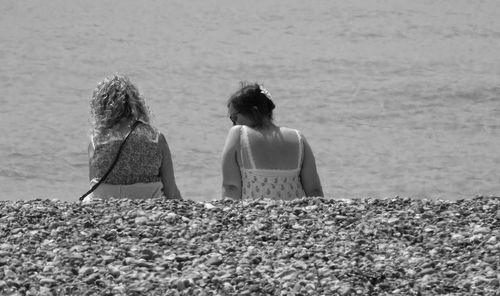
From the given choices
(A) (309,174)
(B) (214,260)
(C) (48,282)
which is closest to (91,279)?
(C) (48,282)

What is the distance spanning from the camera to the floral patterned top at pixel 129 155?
7.32 metres

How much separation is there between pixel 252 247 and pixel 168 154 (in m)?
1.52

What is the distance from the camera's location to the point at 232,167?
7.35 m

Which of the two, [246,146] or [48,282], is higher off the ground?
[246,146]

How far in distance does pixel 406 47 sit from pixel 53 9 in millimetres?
7505

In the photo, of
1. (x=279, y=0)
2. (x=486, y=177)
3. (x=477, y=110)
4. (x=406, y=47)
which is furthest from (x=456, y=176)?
(x=279, y=0)

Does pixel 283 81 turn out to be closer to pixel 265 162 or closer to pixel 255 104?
pixel 255 104

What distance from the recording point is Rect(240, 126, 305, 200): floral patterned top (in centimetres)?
733

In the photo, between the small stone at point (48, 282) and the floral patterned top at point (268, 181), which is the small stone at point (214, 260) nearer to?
the small stone at point (48, 282)

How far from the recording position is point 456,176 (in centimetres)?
1356

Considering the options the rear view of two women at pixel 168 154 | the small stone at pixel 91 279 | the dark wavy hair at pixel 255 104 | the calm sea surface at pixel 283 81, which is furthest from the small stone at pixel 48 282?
the calm sea surface at pixel 283 81

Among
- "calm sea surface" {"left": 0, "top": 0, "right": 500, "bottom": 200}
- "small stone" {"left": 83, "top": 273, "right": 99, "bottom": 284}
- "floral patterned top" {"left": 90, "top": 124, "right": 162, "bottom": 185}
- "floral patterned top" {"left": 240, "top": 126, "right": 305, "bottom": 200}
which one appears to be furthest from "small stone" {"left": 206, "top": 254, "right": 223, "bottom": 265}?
"calm sea surface" {"left": 0, "top": 0, "right": 500, "bottom": 200}

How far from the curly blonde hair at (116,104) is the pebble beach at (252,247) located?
25.7 inches

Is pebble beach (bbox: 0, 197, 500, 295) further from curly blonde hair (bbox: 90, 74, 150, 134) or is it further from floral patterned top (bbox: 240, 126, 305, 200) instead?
curly blonde hair (bbox: 90, 74, 150, 134)
